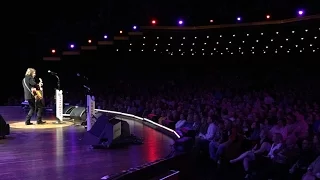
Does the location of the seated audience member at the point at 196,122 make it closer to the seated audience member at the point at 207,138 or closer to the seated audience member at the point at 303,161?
the seated audience member at the point at 207,138

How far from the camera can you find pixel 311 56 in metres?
16.6

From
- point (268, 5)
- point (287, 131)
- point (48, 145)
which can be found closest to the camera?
A: point (48, 145)

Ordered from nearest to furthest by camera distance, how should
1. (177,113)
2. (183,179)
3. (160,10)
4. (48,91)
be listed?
(183,179) → (177,113) → (48,91) → (160,10)

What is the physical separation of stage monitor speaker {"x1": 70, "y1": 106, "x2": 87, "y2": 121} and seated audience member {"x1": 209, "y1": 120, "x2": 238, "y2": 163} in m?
2.65

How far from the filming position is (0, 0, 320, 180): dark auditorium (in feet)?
18.7

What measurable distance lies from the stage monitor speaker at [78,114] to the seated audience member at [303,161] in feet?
14.0

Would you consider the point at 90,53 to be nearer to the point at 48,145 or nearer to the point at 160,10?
the point at 160,10

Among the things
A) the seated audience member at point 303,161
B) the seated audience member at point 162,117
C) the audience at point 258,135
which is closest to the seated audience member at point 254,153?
the audience at point 258,135

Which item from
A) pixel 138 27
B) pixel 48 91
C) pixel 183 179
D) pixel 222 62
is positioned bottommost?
pixel 183 179

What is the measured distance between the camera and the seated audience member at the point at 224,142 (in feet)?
22.9

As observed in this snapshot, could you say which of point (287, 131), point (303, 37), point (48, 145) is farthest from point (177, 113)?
point (303, 37)

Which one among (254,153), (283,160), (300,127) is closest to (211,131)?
(254,153)

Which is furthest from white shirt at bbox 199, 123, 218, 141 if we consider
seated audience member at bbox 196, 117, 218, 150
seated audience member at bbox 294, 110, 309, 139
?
seated audience member at bbox 294, 110, 309, 139

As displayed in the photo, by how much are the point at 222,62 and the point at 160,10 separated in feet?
11.2
